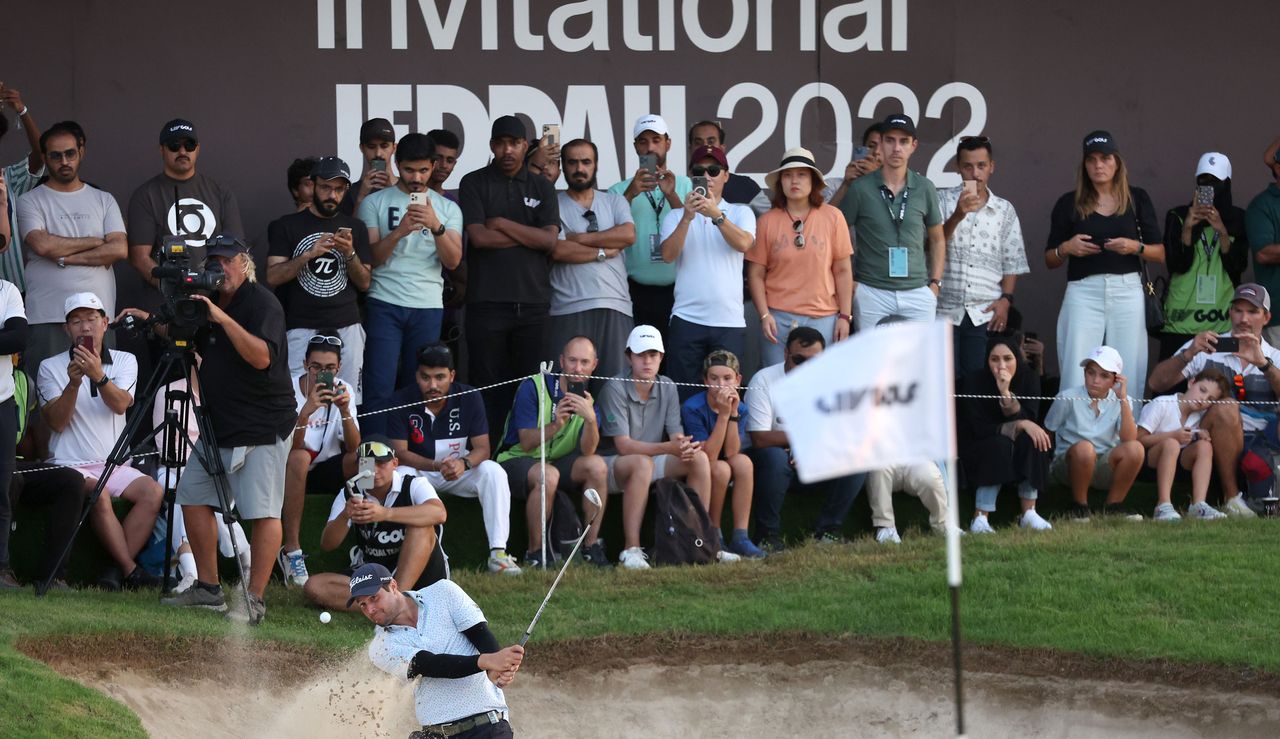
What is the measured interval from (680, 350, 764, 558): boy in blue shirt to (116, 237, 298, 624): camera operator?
2.75 m

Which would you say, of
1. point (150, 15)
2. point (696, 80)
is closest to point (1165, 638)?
point (696, 80)

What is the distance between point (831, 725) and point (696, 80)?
6057 millimetres

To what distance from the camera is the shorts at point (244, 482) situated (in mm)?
10844

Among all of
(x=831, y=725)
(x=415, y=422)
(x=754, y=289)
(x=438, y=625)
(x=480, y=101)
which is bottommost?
(x=831, y=725)

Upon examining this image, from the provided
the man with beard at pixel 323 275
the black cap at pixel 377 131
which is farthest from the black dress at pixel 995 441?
the black cap at pixel 377 131

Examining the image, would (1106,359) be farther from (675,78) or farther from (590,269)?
(675,78)

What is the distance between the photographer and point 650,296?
44.4 ft

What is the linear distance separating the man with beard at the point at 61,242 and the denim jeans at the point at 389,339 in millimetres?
1738

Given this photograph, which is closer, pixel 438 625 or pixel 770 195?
pixel 438 625

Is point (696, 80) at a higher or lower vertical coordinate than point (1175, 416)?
higher

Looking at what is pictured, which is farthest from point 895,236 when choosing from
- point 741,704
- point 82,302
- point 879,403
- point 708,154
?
point 879,403

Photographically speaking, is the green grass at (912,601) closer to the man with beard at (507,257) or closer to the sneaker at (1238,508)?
the sneaker at (1238,508)

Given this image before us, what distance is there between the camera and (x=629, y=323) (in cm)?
1320

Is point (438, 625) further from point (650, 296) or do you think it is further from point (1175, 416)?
point (1175, 416)
